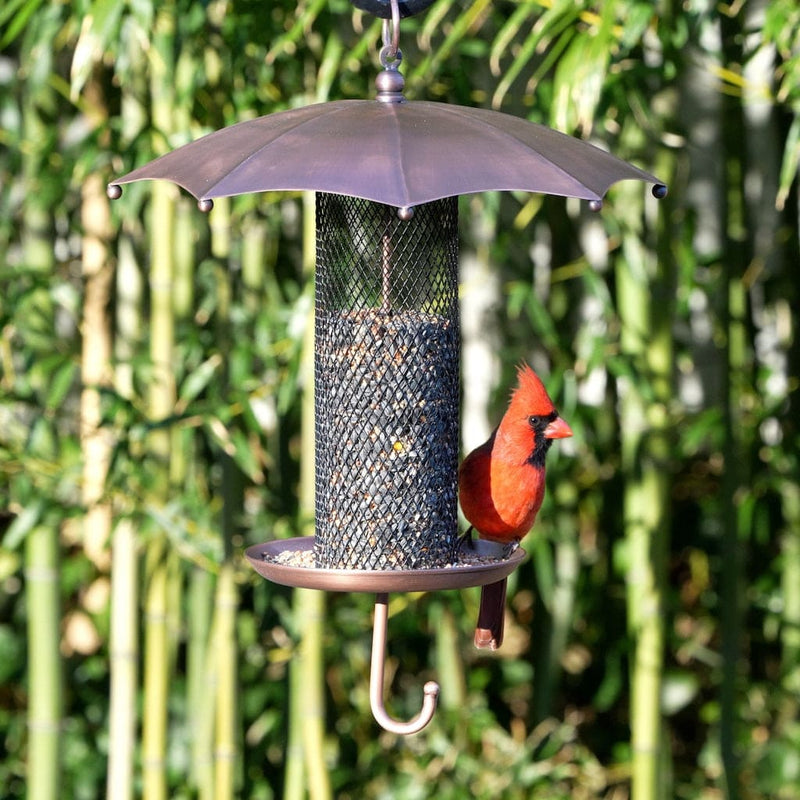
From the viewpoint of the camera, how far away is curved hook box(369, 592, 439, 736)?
1926 millimetres

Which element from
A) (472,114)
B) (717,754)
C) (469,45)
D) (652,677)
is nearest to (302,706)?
(652,677)

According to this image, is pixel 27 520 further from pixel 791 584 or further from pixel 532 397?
pixel 791 584

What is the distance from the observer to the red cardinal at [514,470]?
2.29 m

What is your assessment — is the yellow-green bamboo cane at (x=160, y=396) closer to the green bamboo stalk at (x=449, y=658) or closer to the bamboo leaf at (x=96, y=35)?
the bamboo leaf at (x=96, y=35)

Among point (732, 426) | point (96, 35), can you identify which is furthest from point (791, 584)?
point (96, 35)

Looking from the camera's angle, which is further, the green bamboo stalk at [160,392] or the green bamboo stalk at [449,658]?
the green bamboo stalk at [449,658]

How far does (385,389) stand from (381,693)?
1.56ft

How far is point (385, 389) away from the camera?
222 centimetres

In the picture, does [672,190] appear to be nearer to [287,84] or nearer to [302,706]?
Answer: [287,84]

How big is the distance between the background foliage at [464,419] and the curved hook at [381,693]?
3.78ft

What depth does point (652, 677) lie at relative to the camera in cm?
343

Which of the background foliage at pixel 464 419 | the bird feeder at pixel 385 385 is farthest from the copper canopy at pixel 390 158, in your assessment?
the background foliage at pixel 464 419

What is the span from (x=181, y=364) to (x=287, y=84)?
0.72 metres

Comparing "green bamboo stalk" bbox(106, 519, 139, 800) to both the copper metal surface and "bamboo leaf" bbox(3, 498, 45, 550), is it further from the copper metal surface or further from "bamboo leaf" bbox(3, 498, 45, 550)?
the copper metal surface
